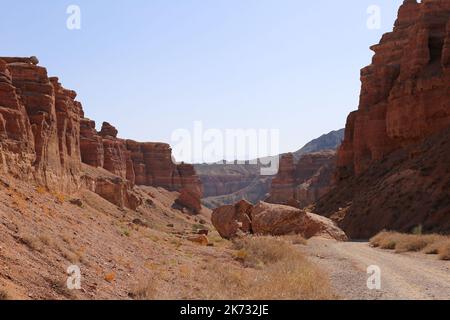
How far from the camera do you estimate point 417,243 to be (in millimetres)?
23875

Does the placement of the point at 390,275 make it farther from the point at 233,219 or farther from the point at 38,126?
the point at 38,126

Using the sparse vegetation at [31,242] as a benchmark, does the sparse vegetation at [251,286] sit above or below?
below

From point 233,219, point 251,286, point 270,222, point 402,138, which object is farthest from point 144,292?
point 402,138

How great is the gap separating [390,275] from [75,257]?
A: 881cm

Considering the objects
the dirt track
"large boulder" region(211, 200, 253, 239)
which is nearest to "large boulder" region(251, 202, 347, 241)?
"large boulder" region(211, 200, 253, 239)

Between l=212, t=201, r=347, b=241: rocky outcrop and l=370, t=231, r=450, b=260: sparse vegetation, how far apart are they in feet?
12.6

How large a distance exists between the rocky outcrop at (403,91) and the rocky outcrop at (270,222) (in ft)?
63.0

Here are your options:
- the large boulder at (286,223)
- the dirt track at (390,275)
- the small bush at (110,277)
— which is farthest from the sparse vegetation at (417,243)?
the small bush at (110,277)

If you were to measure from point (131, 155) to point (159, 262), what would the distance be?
335ft

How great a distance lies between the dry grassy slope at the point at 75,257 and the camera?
9.45 metres

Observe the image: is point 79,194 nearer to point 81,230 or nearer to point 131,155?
point 81,230

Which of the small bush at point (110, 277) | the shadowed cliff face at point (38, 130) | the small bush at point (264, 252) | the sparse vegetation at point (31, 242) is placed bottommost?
the small bush at point (264, 252)

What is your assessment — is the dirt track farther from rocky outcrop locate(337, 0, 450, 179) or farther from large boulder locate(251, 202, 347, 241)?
rocky outcrop locate(337, 0, 450, 179)

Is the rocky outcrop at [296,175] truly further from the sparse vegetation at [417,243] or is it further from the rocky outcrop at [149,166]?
the sparse vegetation at [417,243]
